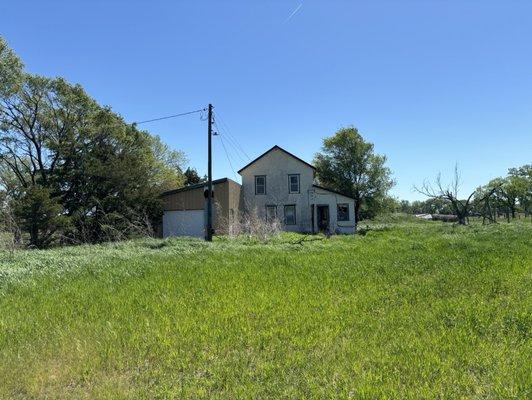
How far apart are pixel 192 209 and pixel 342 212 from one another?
12517 mm

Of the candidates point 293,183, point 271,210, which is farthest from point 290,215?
point 293,183

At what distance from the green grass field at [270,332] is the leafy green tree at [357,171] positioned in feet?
118

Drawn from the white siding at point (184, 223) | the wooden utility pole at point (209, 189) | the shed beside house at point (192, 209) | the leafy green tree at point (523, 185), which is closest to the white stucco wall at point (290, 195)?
the shed beside house at point (192, 209)

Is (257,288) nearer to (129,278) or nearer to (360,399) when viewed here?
(129,278)

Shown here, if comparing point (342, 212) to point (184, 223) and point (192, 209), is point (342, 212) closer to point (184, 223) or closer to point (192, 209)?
point (192, 209)

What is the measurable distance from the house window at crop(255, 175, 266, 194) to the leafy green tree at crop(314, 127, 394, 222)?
49.6 ft

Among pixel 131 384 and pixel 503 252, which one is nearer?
pixel 131 384

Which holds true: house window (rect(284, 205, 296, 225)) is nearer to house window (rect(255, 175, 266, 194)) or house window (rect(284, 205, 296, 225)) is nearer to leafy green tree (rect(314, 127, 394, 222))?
house window (rect(255, 175, 266, 194))

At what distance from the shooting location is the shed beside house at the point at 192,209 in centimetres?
2736

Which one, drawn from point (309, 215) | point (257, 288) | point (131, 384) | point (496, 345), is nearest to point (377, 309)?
point (496, 345)

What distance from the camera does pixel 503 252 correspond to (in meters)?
11.5

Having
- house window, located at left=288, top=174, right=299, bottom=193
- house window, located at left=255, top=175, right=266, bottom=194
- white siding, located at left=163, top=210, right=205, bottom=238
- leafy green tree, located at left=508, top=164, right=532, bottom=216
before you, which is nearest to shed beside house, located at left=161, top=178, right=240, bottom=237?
white siding, located at left=163, top=210, right=205, bottom=238

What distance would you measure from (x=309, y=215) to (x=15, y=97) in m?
21.6

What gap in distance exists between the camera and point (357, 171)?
45.5 metres
